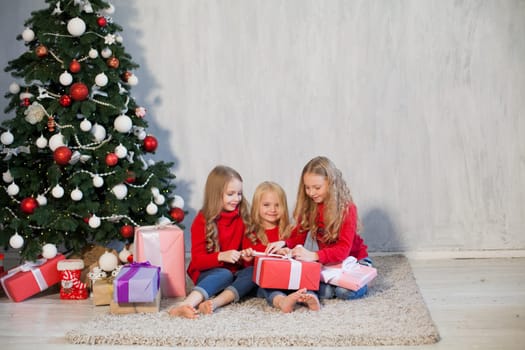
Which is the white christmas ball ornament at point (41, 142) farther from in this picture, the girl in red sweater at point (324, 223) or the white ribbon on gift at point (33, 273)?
the girl in red sweater at point (324, 223)

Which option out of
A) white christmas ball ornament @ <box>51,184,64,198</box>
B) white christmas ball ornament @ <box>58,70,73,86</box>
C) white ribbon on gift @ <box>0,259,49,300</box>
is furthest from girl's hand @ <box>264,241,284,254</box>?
white christmas ball ornament @ <box>58,70,73,86</box>

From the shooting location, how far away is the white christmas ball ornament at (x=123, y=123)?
144 inches

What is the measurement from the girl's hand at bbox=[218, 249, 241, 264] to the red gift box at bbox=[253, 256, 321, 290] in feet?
0.41

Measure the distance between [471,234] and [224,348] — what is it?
214cm

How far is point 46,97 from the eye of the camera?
369 cm

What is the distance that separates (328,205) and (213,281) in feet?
2.09

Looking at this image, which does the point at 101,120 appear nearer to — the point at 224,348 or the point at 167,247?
the point at 167,247

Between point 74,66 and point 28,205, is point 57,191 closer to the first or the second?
point 28,205

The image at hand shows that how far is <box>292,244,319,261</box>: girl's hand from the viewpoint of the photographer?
333cm

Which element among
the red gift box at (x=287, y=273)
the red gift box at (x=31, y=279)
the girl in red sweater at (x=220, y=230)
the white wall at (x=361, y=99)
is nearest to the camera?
the red gift box at (x=287, y=273)

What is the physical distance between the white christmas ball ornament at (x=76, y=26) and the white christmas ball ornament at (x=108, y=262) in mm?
1083

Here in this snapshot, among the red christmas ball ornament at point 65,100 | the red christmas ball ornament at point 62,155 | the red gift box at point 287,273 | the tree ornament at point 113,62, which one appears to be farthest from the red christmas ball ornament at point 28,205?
the red gift box at point 287,273

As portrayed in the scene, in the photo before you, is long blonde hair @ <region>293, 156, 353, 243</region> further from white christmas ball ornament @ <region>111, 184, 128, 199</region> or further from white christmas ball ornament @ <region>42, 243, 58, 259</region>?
white christmas ball ornament @ <region>42, 243, 58, 259</region>

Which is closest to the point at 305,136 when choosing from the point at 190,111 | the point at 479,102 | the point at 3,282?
the point at 190,111
